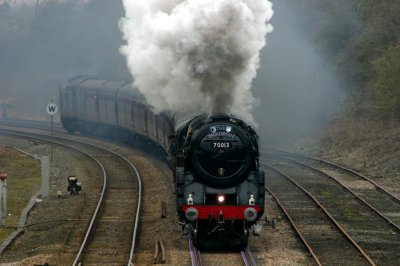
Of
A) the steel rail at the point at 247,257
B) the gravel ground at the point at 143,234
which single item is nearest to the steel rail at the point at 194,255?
the gravel ground at the point at 143,234

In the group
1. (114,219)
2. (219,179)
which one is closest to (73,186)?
(114,219)

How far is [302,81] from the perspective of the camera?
159 feet

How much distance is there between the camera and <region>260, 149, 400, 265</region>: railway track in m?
17.0

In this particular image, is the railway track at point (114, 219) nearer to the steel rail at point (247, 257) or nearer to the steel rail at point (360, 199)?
the steel rail at point (247, 257)

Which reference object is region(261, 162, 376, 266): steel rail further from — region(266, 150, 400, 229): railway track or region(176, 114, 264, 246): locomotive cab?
region(176, 114, 264, 246): locomotive cab

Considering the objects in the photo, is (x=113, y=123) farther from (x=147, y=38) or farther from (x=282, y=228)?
(x=282, y=228)

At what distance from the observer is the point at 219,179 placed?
16078 mm

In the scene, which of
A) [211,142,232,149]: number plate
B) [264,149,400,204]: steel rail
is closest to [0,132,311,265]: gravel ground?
[211,142,232,149]: number plate

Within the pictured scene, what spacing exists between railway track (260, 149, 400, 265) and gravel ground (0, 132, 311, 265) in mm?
1560

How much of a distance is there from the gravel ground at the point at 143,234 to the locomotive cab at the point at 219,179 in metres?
0.69

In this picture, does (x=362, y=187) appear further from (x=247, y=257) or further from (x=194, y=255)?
(x=194, y=255)

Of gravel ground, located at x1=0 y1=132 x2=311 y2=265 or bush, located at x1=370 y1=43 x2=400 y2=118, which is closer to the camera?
gravel ground, located at x1=0 y1=132 x2=311 y2=265

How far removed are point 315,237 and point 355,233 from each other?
1056 millimetres

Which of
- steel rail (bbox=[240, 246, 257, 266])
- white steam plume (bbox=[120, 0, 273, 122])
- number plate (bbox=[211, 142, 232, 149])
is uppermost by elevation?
white steam plume (bbox=[120, 0, 273, 122])
